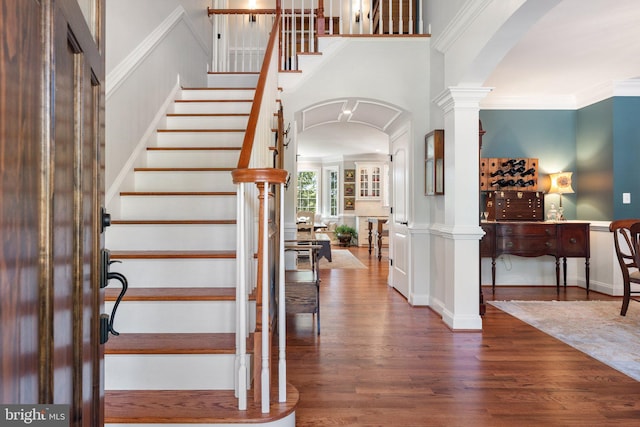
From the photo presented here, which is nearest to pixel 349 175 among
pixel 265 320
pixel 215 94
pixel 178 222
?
pixel 215 94

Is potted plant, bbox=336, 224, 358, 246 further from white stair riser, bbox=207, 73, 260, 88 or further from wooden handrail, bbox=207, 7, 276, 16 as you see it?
wooden handrail, bbox=207, 7, 276, 16

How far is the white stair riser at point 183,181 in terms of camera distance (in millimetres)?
3074

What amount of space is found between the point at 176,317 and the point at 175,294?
119mm

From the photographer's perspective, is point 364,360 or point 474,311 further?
point 474,311

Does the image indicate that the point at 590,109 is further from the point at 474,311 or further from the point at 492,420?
the point at 492,420

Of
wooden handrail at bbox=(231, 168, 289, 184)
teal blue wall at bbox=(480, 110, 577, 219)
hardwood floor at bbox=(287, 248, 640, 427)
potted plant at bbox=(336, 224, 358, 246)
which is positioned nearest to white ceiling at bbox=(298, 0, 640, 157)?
teal blue wall at bbox=(480, 110, 577, 219)

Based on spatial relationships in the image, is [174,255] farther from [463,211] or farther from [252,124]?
[463,211]

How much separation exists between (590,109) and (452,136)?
9.98 ft

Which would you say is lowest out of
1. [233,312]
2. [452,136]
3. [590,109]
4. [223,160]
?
[233,312]

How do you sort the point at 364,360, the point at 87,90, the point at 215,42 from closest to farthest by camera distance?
the point at 87,90 < the point at 364,360 < the point at 215,42

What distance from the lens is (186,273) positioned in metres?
2.26

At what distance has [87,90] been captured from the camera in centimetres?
92

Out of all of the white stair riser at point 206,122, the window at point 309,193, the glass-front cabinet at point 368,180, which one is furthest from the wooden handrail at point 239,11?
the window at point 309,193

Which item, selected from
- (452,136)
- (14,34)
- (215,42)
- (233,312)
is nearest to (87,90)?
(14,34)
